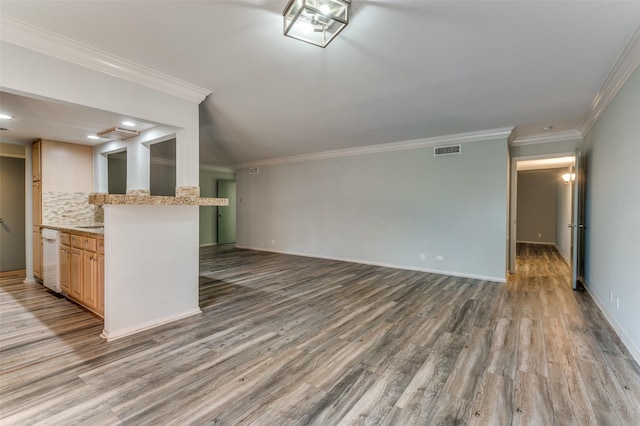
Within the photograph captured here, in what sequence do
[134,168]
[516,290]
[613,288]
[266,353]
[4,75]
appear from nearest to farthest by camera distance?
1. [4,75]
2. [266,353]
3. [613,288]
4. [134,168]
5. [516,290]

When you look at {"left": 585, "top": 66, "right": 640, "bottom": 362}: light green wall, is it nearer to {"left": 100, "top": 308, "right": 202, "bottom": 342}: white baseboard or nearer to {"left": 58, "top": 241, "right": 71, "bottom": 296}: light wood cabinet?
{"left": 100, "top": 308, "right": 202, "bottom": 342}: white baseboard

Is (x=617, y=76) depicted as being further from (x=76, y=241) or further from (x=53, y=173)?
(x=53, y=173)

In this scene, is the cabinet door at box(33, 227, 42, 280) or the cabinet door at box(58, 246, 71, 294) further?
the cabinet door at box(33, 227, 42, 280)

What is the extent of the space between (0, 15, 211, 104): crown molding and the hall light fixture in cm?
152

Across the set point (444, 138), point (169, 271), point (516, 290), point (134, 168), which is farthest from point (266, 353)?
point (444, 138)

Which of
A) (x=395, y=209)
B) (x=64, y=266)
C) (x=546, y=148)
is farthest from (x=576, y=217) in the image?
(x=64, y=266)

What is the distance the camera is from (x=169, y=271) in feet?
10.2

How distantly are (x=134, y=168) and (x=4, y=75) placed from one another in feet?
6.13

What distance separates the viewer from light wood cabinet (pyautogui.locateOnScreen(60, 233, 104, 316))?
307 cm

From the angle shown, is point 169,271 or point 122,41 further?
point 169,271

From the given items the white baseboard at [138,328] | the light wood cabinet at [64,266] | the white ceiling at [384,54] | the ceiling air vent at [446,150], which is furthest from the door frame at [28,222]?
the ceiling air vent at [446,150]

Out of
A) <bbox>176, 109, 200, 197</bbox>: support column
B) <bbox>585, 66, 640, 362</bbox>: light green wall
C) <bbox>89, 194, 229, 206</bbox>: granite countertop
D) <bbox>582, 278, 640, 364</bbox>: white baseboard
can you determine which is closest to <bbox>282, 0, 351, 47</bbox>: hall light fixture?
<bbox>176, 109, 200, 197</bbox>: support column

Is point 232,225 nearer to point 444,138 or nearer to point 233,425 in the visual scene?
point 444,138

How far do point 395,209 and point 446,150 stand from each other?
4.66 ft
